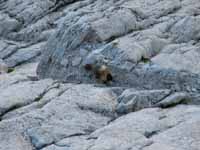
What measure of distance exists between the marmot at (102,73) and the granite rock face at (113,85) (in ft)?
0.11

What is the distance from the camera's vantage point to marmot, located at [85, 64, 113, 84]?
1577cm

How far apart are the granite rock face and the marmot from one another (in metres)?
0.03

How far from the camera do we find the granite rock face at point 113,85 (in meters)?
12.0

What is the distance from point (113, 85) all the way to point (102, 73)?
599 millimetres

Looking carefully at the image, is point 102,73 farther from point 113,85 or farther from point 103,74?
point 113,85

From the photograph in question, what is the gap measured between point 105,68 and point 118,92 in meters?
1.31

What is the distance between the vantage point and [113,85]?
15.6 meters

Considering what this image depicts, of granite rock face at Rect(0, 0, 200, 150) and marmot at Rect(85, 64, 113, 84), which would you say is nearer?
granite rock face at Rect(0, 0, 200, 150)

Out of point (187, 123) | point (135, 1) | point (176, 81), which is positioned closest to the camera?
point (187, 123)

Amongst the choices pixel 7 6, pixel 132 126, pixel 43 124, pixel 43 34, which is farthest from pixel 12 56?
pixel 132 126

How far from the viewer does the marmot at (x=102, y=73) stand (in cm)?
1577

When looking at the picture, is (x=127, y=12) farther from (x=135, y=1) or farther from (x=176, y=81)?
(x=176, y=81)

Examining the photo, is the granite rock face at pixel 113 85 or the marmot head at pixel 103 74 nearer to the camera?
the granite rock face at pixel 113 85

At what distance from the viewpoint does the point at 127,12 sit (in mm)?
18344
